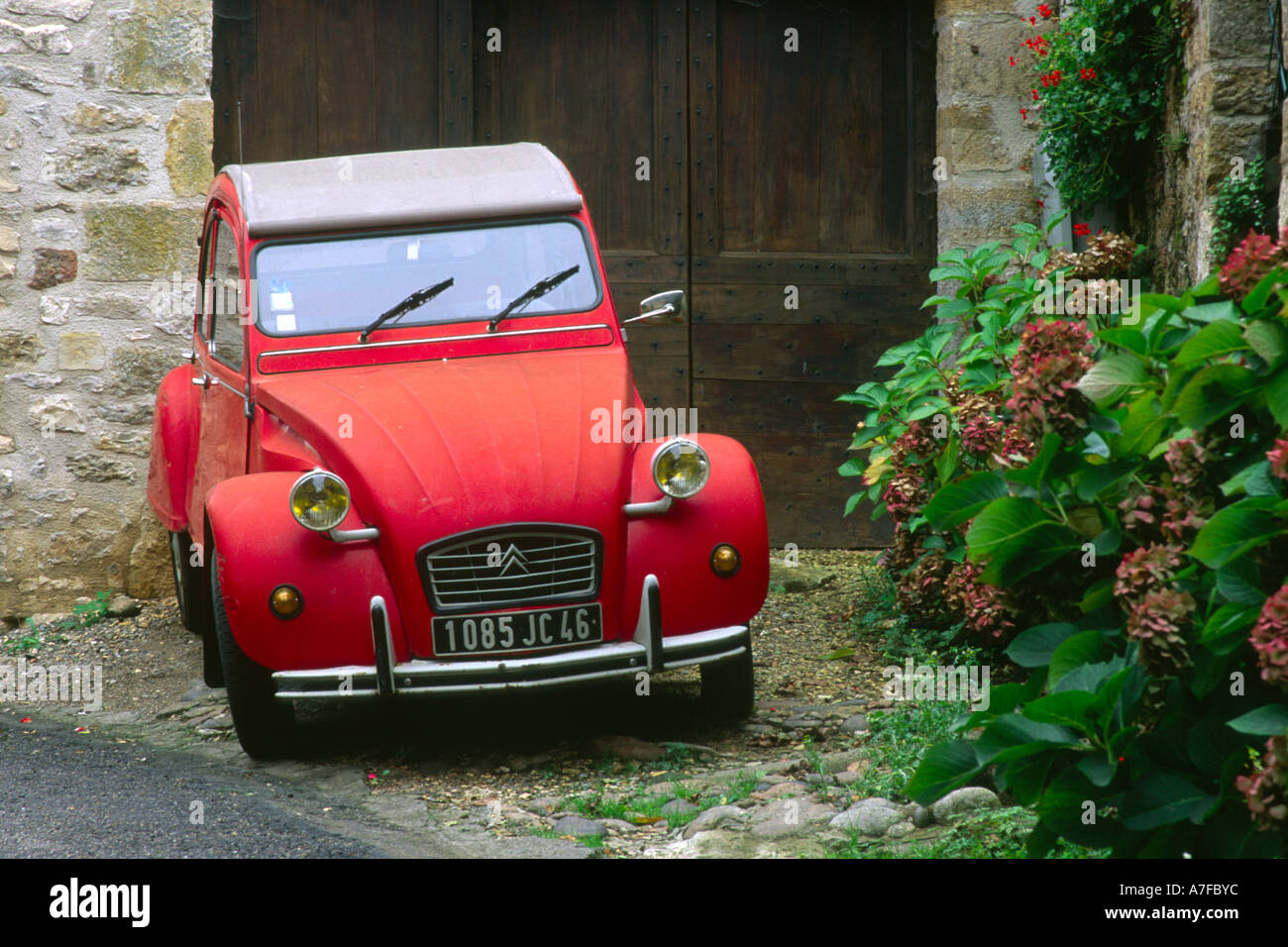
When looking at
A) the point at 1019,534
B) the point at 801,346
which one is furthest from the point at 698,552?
the point at 801,346

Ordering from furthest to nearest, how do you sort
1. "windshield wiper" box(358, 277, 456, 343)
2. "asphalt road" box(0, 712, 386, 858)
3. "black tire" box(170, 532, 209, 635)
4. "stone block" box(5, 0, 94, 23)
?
"stone block" box(5, 0, 94, 23) → "black tire" box(170, 532, 209, 635) → "windshield wiper" box(358, 277, 456, 343) → "asphalt road" box(0, 712, 386, 858)

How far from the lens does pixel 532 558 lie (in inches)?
151

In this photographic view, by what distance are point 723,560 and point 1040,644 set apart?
59.8 inches

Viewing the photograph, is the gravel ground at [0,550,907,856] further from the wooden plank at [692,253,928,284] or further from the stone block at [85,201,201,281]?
the wooden plank at [692,253,928,284]

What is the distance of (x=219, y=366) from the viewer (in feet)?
16.5

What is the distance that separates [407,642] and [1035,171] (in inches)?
165

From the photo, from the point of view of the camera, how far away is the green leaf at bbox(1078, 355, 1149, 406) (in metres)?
2.41

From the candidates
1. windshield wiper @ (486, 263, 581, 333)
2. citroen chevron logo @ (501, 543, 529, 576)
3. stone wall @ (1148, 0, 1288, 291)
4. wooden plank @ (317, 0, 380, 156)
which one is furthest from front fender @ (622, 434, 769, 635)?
wooden plank @ (317, 0, 380, 156)

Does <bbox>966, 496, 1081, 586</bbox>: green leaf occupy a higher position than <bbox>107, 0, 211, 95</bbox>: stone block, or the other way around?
<bbox>107, 0, 211, 95</bbox>: stone block

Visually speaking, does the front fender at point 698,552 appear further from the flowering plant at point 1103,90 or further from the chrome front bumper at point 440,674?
the flowering plant at point 1103,90

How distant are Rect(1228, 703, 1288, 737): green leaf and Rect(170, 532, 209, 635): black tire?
14.3 feet

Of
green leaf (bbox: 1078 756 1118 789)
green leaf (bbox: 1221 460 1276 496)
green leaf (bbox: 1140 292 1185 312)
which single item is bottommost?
green leaf (bbox: 1078 756 1118 789)

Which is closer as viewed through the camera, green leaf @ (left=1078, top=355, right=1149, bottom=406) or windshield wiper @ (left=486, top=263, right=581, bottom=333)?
green leaf @ (left=1078, top=355, right=1149, bottom=406)

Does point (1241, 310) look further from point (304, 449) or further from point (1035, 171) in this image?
point (1035, 171)
